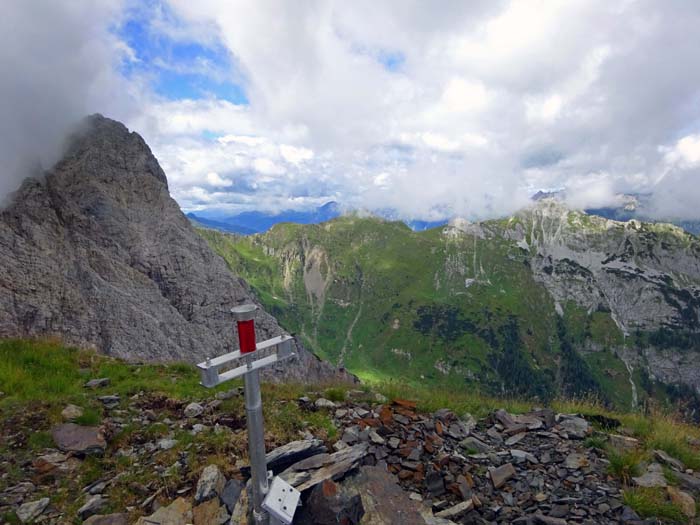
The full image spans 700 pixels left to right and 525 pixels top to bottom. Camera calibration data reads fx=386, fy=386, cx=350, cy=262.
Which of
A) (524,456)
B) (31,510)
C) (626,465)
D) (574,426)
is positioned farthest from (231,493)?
(574,426)

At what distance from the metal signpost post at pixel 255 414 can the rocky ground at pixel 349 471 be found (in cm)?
110

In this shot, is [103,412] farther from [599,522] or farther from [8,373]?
[599,522]

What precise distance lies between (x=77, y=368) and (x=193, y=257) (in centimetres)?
4018

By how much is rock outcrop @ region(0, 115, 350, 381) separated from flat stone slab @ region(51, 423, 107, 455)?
712 inches

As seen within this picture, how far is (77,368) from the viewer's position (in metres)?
15.1

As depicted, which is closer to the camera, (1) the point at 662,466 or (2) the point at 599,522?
(2) the point at 599,522

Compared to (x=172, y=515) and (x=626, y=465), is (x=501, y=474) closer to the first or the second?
(x=626, y=465)

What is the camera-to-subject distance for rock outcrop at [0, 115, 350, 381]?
34000 mm

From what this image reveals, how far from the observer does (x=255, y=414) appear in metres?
6.21

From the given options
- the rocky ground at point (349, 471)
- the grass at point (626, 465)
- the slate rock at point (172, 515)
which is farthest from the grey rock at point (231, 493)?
the grass at point (626, 465)

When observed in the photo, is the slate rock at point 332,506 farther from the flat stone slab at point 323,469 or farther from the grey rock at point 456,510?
the grey rock at point 456,510


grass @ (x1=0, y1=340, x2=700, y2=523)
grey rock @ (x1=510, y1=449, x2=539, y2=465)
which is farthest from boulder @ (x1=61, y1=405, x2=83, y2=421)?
grey rock @ (x1=510, y1=449, x2=539, y2=465)

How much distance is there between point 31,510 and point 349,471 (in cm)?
627

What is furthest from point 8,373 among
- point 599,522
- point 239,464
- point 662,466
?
point 662,466
